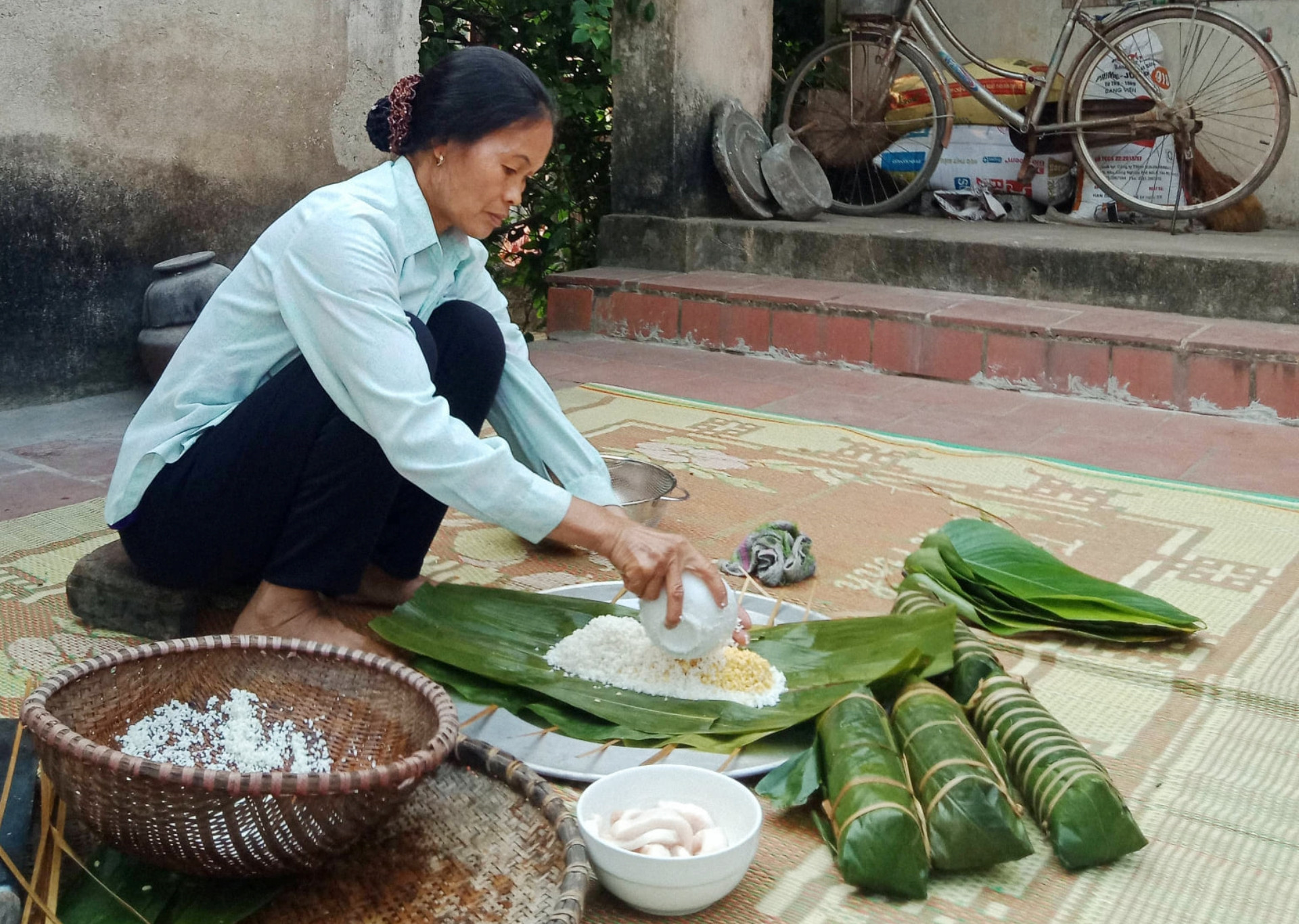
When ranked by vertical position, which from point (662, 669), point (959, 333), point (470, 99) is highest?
point (470, 99)

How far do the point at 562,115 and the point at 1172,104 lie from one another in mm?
2348

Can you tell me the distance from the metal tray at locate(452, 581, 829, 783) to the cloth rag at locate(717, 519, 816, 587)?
0.68m

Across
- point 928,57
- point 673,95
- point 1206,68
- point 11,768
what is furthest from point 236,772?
point 1206,68

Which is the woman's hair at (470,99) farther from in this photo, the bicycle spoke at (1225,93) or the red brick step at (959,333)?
the bicycle spoke at (1225,93)

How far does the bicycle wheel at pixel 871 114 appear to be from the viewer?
5.46m

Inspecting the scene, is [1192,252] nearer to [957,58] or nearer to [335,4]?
[957,58]

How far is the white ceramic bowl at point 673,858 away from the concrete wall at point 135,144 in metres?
2.77

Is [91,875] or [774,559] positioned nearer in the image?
[91,875]

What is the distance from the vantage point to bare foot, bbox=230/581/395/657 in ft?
6.22

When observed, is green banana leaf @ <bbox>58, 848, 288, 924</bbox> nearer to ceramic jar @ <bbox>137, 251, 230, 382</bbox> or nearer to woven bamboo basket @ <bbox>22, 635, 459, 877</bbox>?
woven bamboo basket @ <bbox>22, 635, 459, 877</bbox>

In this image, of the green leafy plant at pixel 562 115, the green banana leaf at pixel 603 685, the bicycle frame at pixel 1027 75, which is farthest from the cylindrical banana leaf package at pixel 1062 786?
the bicycle frame at pixel 1027 75

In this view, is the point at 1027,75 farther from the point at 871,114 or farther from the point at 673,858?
the point at 673,858

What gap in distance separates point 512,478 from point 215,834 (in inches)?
23.9

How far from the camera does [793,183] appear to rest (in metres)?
5.07
